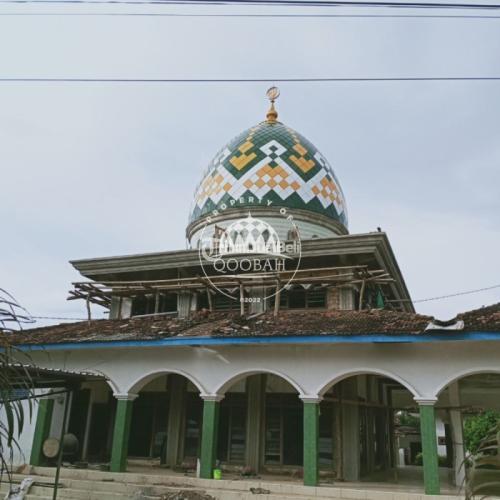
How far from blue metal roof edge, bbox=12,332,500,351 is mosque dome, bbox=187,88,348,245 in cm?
599

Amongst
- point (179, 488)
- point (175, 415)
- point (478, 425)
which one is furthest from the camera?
point (478, 425)

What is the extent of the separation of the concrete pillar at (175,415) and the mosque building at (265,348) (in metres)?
0.04

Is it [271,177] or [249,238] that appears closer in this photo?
[249,238]

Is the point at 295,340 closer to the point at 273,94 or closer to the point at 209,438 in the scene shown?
the point at 209,438

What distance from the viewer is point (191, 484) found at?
1077 cm

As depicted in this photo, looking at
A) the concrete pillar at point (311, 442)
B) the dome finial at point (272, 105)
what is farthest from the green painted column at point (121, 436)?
the dome finial at point (272, 105)

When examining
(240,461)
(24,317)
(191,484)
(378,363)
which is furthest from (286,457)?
(24,317)

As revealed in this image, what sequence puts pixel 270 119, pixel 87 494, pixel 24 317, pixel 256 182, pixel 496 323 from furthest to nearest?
pixel 270 119 → pixel 256 182 → pixel 87 494 → pixel 496 323 → pixel 24 317

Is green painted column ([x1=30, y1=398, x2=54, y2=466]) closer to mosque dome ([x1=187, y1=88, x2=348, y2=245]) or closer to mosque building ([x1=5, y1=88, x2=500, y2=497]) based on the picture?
mosque building ([x1=5, y1=88, x2=500, y2=497])

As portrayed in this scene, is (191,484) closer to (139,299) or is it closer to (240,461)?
(240,461)

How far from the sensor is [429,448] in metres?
9.88

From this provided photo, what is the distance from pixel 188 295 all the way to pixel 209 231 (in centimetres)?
307

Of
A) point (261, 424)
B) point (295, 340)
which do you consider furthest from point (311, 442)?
point (261, 424)

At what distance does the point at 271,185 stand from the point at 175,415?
7.80 metres
